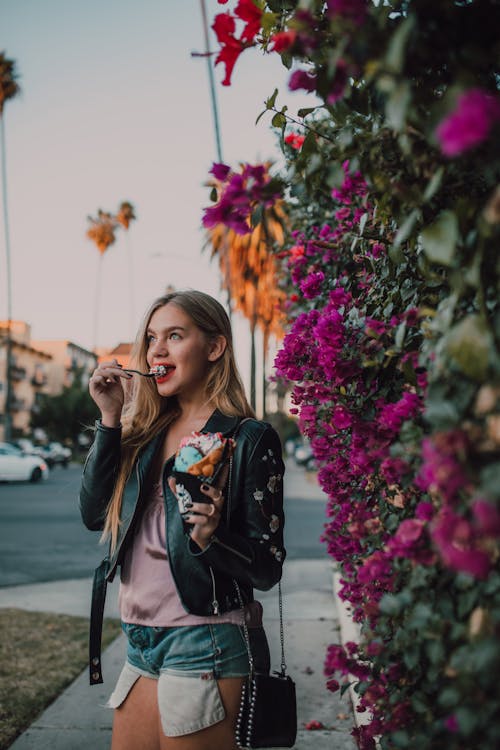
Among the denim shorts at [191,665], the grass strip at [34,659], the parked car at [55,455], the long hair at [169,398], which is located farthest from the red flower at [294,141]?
the parked car at [55,455]

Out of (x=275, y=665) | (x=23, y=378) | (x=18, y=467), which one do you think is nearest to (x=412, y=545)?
(x=275, y=665)

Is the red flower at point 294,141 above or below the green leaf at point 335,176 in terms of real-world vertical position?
above

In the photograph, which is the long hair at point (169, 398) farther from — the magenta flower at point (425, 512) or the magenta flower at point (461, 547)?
the magenta flower at point (461, 547)

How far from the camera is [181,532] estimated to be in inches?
79.5

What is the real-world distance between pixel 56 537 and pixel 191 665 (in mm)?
9921

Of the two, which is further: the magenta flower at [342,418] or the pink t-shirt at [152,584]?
the pink t-shirt at [152,584]

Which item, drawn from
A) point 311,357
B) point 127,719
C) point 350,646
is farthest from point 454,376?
point 127,719

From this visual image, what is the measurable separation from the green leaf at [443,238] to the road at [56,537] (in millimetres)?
3648

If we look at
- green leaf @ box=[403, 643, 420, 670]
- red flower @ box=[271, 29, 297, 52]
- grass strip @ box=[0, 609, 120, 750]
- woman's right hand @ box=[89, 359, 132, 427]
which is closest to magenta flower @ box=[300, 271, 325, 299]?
woman's right hand @ box=[89, 359, 132, 427]

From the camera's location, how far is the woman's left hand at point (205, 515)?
72.8 inches

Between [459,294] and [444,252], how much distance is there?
9 centimetres

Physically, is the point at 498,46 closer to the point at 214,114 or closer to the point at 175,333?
the point at 175,333

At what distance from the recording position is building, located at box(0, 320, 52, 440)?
63.8 metres

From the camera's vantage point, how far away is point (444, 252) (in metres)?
1.04
